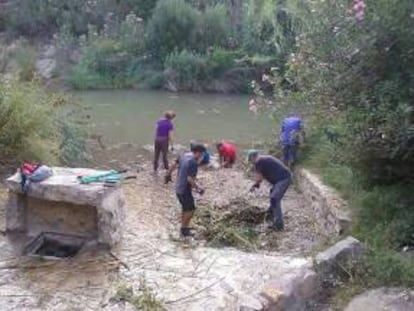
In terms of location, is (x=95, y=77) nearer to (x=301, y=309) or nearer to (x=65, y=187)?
(x=65, y=187)

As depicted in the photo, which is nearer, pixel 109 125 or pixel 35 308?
pixel 35 308

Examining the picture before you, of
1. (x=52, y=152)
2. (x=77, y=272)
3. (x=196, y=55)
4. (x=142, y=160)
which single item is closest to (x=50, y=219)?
(x=77, y=272)

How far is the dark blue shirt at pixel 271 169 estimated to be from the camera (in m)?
10.4

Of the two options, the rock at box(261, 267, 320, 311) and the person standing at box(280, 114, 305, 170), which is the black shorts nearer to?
the rock at box(261, 267, 320, 311)

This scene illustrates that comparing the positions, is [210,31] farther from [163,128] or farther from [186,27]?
[163,128]

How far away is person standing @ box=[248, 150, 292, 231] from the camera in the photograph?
10.4 meters

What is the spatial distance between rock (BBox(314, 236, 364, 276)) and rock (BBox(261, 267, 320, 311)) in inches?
6.2

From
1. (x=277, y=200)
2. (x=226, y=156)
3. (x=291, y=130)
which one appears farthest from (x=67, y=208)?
(x=226, y=156)

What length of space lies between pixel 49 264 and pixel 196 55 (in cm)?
2421

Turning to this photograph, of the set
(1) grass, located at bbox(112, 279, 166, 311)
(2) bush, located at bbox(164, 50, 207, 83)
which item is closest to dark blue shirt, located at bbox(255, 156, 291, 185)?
(1) grass, located at bbox(112, 279, 166, 311)

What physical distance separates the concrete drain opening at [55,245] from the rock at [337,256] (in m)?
3.08

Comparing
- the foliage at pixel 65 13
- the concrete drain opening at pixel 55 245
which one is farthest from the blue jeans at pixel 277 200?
the foliage at pixel 65 13

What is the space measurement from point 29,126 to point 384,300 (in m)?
7.59

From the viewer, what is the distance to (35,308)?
707cm
